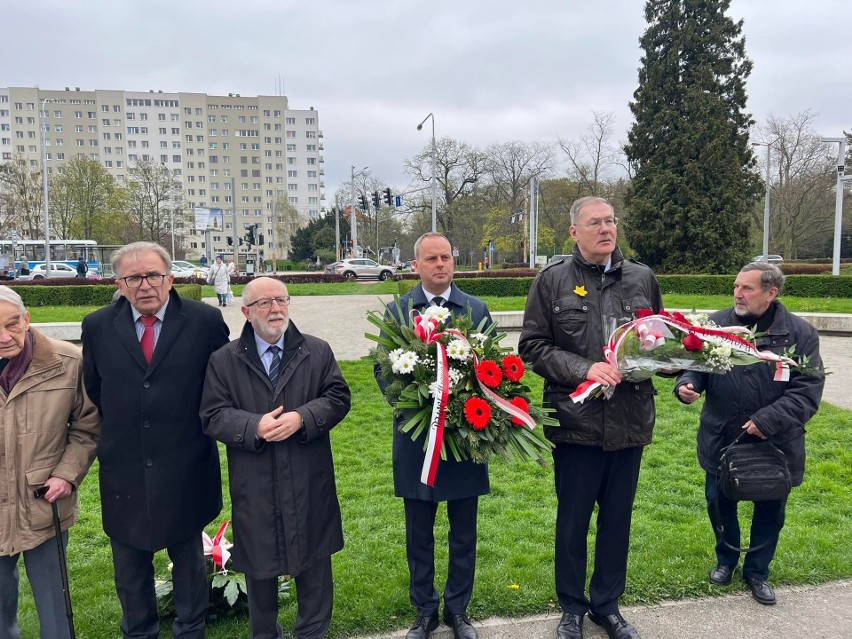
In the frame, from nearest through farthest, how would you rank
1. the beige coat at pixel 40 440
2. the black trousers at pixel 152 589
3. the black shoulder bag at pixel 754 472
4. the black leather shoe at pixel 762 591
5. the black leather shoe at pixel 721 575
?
the beige coat at pixel 40 440 → the black trousers at pixel 152 589 → the black shoulder bag at pixel 754 472 → the black leather shoe at pixel 762 591 → the black leather shoe at pixel 721 575

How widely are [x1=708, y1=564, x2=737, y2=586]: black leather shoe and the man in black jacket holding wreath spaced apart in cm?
84

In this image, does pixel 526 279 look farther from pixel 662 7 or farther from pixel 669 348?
pixel 669 348

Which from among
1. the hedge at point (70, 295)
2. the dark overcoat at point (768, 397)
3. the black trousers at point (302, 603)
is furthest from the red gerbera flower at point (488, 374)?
the hedge at point (70, 295)

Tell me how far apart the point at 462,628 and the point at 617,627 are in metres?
0.80

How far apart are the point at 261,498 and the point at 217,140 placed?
107345 mm

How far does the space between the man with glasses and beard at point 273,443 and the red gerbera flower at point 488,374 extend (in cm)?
67

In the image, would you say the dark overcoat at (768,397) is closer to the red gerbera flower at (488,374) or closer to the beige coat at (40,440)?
the red gerbera flower at (488,374)

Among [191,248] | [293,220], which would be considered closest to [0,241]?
[293,220]

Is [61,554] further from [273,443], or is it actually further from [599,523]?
[599,523]

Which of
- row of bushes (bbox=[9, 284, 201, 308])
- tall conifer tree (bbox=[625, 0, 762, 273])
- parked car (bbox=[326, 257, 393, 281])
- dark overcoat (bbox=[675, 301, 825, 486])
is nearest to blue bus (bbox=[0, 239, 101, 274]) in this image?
parked car (bbox=[326, 257, 393, 281])

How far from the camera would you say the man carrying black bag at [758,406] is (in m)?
3.15

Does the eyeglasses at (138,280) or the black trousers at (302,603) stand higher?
the eyeglasses at (138,280)

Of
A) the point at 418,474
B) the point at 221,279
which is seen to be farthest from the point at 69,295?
the point at 418,474

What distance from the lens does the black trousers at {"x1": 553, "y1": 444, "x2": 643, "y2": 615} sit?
298cm
